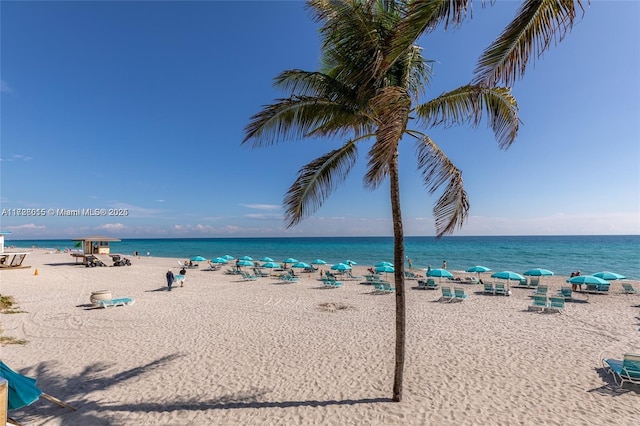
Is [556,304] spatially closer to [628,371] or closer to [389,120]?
[628,371]

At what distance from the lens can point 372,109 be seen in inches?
196

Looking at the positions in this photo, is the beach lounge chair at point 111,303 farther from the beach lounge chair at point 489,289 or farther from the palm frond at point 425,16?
the beach lounge chair at point 489,289

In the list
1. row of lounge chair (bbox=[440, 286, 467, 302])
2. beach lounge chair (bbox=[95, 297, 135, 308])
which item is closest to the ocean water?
row of lounge chair (bbox=[440, 286, 467, 302])

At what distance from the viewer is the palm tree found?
4.46 metres

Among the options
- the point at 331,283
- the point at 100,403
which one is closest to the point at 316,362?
the point at 100,403

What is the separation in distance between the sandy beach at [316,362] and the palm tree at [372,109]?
142 centimetres

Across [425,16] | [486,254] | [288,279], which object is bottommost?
[486,254]

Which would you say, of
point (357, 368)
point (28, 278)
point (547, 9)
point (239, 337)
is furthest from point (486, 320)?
point (28, 278)

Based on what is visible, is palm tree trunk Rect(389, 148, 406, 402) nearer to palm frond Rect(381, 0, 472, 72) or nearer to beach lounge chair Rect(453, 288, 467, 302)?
palm frond Rect(381, 0, 472, 72)

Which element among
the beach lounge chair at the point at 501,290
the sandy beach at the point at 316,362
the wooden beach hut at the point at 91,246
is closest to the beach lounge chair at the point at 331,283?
the sandy beach at the point at 316,362

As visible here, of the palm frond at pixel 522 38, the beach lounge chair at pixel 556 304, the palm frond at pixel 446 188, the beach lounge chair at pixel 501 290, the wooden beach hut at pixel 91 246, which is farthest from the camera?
the wooden beach hut at pixel 91 246

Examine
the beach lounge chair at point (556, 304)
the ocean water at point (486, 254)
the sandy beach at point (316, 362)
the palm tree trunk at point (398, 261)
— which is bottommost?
the ocean water at point (486, 254)

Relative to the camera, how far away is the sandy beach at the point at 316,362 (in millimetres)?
5340

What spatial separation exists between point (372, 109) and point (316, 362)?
599 centimetres
